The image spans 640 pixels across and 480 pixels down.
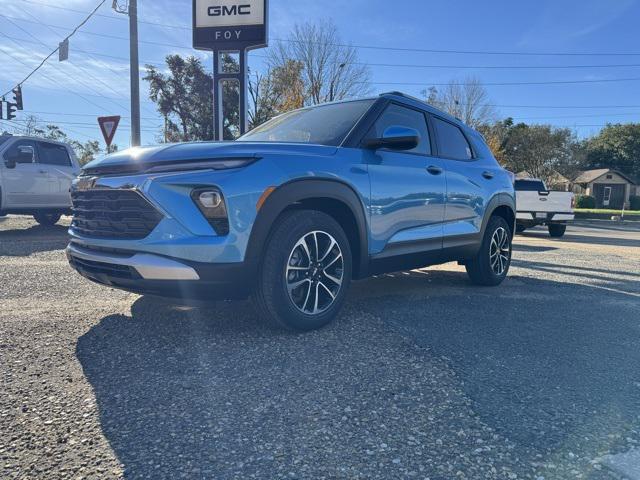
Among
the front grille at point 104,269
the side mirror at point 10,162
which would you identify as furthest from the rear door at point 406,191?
the side mirror at point 10,162

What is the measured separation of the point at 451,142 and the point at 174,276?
3.42 metres

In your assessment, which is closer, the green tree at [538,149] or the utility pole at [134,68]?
the utility pole at [134,68]

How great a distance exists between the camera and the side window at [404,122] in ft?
13.4

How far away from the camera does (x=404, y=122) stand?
4.50 m

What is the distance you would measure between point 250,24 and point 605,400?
9081 mm

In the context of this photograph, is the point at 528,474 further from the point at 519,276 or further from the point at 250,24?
the point at 250,24

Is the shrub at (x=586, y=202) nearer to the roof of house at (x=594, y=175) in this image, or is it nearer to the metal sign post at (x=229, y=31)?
the roof of house at (x=594, y=175)

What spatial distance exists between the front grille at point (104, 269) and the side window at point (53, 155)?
8.53 metres

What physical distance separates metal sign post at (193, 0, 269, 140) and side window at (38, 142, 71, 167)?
4.05 metres

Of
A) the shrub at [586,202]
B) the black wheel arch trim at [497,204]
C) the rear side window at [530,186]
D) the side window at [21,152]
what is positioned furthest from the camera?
the shrub at [586,202]

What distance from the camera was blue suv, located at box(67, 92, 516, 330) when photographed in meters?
2.93

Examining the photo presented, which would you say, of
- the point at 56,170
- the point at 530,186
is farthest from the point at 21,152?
the point at 530,186

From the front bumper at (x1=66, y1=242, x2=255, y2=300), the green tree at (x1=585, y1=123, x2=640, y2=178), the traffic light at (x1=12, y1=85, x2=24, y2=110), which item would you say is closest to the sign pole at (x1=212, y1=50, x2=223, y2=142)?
the front bumper at (x1=66, y1=242, x2=255, y2=300)

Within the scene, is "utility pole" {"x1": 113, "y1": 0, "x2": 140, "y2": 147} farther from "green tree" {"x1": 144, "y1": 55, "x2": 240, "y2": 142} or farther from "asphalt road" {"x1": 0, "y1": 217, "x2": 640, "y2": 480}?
"green tree" {"x1": 144, "y1": 55, "x2": 240, "y2": 142}
